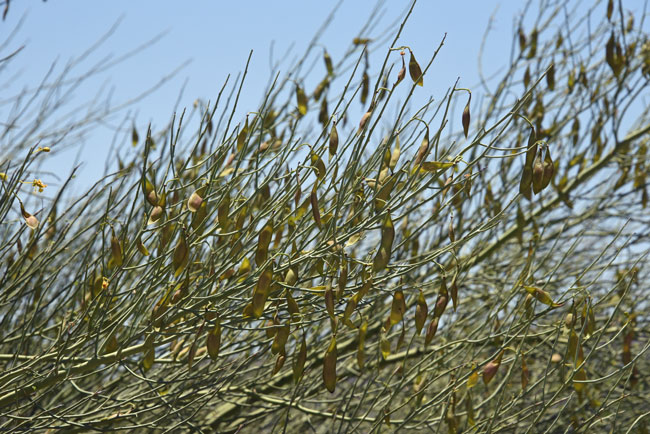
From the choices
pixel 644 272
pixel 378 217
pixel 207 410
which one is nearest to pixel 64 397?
pixel 207 410

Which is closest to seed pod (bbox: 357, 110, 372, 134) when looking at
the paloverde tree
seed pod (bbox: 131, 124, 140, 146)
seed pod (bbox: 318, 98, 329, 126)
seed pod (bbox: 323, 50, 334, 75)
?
the paloverde tree

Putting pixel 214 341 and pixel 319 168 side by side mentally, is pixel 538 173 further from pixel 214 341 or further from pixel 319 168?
pixel 214 341

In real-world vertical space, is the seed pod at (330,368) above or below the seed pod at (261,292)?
below

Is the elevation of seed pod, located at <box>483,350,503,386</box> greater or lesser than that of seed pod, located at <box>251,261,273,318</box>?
lesser

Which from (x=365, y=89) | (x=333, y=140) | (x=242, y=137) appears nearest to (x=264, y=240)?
(x=333, y=140)

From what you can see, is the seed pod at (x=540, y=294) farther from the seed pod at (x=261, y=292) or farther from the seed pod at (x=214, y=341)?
the seed pod at (x=214, y=341)

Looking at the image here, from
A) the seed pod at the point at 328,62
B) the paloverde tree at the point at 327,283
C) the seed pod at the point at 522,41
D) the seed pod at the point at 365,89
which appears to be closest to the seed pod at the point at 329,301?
the paloverde tree at the point at 327,283

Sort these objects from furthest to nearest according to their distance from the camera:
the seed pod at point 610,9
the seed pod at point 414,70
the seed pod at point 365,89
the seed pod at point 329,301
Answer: the seed pod at point 610,9 → the seed pod at point 365,89 → the seed pod at point 414,70 → the seed pod at point 329,301

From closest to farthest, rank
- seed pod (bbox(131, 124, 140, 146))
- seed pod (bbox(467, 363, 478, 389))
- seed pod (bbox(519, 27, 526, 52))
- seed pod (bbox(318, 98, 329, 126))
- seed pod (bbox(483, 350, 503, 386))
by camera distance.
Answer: seed pod (bbox(483, 350, 503, 386)) → seed pod (bbox(467, 363, 478, 389)) → seed pod (bbox(318, 98, 329, 126)) → seed pod (bbox(131, 124, 140, 146)) → seed pod (bbox(519, 27, 526, 52))

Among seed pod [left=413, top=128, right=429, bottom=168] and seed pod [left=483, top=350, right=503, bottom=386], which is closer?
seed pod [left=413, top=128, right=429, bottom=168]

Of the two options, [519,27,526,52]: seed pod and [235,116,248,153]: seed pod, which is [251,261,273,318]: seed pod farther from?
[519,27,526,52]: seed pod

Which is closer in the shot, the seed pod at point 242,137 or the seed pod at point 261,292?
the seed pod at point 261,292

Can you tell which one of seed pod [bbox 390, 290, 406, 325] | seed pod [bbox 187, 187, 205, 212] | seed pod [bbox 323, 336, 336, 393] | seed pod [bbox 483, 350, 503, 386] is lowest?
seed pod [bbox 483, 350, 503, 386]

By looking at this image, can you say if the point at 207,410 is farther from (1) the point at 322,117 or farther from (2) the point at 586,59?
(2) the point at 586,59
